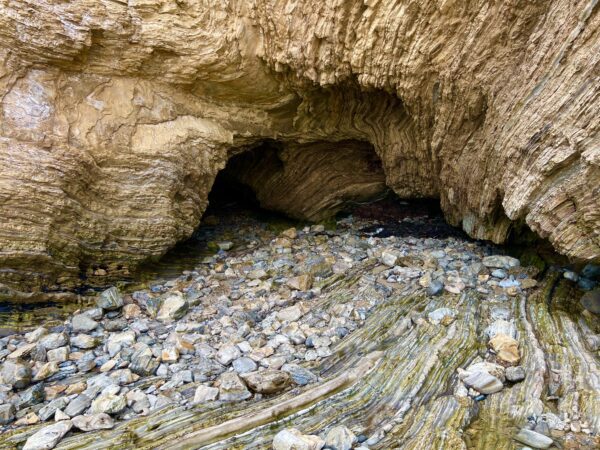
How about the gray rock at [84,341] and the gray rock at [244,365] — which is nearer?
the gray rock at [244,365]

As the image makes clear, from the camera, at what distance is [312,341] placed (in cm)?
460

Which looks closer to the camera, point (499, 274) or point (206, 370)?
point (206, 370)

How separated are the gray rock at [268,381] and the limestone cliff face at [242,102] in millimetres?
2863

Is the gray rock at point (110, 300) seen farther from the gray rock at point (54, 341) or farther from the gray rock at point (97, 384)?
the gray rock at point (97, 384)

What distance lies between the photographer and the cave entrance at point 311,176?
7957 millimetres

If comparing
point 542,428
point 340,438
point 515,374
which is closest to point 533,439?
point 542,428

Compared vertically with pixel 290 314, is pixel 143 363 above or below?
below

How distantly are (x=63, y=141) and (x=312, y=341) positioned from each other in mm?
3671

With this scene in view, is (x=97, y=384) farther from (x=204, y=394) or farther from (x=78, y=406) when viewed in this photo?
(x=204, y=394)

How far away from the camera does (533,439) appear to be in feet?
9.90

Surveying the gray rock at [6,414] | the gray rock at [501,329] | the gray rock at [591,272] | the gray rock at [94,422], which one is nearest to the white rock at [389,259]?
the gray rock at [501,329]

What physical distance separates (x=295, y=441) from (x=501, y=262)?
4188mm

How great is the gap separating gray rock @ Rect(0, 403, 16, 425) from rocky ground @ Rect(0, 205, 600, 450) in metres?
0.01

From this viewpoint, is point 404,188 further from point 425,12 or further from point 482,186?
point 425,12
